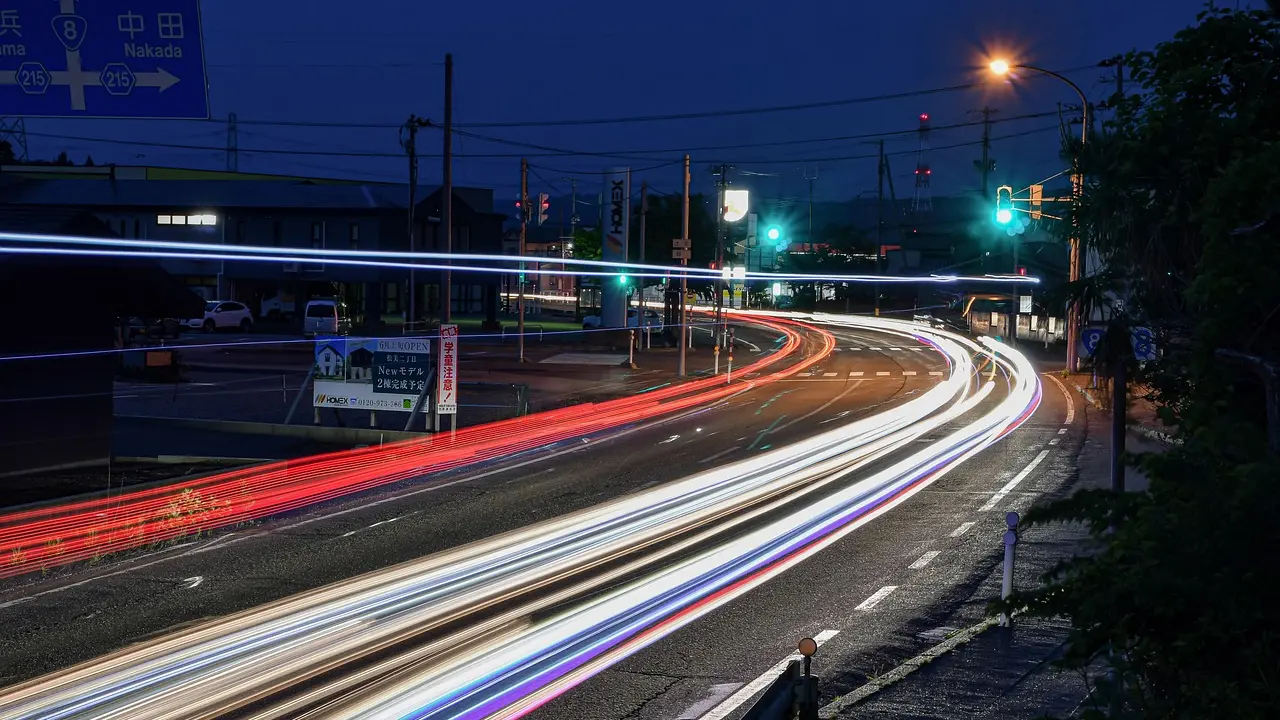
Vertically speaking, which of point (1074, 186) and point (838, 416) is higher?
point (1074, 186)

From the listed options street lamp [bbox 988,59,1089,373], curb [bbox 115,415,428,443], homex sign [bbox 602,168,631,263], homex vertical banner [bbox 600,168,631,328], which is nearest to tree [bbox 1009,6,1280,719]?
street lamp [bbox 988,59,1089,373]

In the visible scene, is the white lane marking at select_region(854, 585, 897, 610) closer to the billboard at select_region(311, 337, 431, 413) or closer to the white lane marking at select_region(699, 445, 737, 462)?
the white lane marking at select_region(699, 445, 737, 462)

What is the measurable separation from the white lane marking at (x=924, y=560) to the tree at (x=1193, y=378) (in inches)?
304

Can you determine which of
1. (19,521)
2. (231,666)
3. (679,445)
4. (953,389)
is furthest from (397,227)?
(231,666)

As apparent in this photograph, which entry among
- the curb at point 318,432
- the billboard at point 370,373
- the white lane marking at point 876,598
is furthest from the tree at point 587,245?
the white lane marking at point 876,598

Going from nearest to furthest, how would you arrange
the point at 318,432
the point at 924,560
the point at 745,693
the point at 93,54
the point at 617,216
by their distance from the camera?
the point at 745,693 < the point at 93,54 < the point at 924,560 < the point at 318,432 < the point at 617,216

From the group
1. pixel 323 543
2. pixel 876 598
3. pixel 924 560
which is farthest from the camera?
pixel 323 543

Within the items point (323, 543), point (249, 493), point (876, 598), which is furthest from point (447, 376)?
point (876, 598)

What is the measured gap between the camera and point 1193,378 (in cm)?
621

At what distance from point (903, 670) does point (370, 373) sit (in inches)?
724

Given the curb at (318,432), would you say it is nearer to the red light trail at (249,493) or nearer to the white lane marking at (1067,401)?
the red light trail at (249,493)

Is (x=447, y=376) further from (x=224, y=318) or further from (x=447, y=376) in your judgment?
(x=224, y=318)

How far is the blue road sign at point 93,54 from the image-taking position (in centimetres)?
1233

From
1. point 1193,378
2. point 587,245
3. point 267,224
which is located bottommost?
point 1193,378
